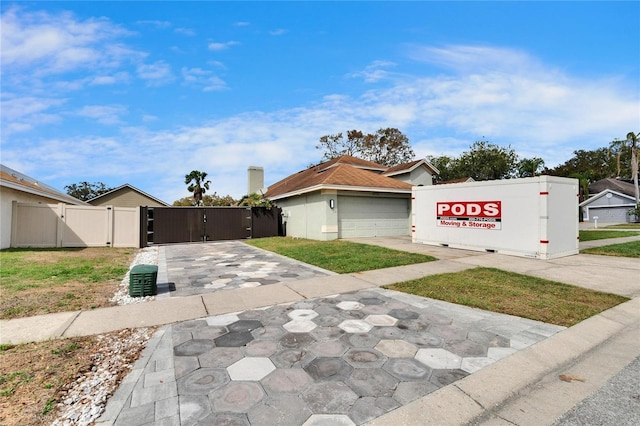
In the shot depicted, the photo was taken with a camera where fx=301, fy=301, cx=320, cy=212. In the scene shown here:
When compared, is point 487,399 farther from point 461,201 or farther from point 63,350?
point 461,201

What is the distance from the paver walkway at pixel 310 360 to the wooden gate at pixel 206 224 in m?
12.7

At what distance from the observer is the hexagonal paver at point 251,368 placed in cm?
286

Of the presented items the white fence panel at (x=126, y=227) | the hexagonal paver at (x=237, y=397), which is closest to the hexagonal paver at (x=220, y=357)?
the hexagonal paver at (x=237, y=397)

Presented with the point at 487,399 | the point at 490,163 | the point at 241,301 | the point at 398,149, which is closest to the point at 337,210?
the point at 241,301

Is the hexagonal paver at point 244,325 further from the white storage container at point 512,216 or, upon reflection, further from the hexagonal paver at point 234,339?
the white storage container at point 512,216

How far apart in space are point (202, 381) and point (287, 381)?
785 mm

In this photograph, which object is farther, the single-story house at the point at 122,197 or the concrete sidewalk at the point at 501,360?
the single-story house at the point at 122,197

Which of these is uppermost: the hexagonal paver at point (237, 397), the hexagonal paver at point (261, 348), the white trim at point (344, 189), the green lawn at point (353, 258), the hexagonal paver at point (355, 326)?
the white trim at point (344, 189)

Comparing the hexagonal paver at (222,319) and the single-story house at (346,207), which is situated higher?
the single-story house at (346,207)

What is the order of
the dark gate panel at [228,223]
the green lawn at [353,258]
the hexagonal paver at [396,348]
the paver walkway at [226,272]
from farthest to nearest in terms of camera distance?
the dark gate panel at [228,223]
the green lawn at [353,258]
the paver walkway at [226,272]
the hexagonal paver at [396,348]

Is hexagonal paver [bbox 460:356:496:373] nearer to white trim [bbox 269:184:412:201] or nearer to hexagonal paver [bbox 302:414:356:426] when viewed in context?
hexagonal paver [bbox 302:414:356:426]

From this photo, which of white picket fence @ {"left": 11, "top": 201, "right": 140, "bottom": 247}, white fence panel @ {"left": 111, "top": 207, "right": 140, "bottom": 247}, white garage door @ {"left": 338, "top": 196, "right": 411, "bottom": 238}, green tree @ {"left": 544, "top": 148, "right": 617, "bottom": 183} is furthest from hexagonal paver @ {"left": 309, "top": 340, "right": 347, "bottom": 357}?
green tree @ {"left": 544, "top": 148, "right": 617, "bottom": 183}

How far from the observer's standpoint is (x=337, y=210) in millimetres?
15242

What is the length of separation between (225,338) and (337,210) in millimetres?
11837
